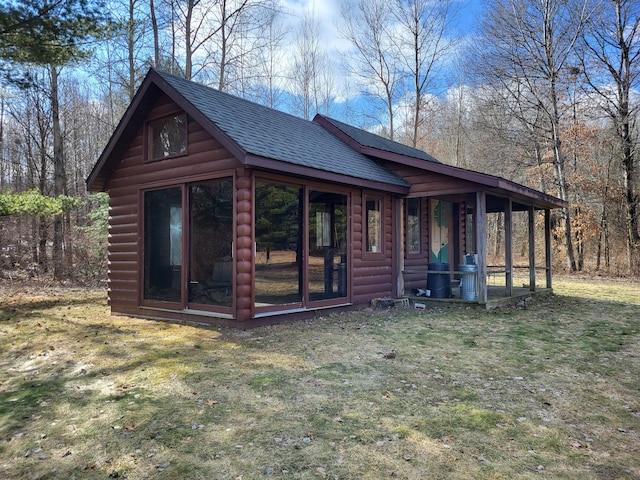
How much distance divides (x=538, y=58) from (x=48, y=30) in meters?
18.2

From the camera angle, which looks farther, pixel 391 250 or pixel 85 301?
pixel 85 301

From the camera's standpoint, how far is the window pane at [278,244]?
7.18 meters

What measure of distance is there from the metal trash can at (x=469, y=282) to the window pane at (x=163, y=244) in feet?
18.8

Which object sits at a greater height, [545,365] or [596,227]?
[596,227]

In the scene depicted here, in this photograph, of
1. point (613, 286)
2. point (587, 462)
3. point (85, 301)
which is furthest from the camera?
point (613, 286)

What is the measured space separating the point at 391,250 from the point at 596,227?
41.4ft

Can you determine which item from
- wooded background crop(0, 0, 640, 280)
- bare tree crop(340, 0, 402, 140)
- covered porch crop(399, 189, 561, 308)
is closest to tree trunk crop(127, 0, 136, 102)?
wooded background crop(0, 0, 640, 280)

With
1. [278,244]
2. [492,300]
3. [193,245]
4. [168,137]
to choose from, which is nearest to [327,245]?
[278,244]

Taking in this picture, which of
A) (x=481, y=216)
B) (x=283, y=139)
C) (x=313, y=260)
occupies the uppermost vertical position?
(x=283, y=139)

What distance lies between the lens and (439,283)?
32.4 feet

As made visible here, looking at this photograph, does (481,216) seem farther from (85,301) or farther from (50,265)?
(50,265)

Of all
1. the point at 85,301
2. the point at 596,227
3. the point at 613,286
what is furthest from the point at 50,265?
the point at 596,227

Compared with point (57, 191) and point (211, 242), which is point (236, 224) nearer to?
point (211, 242)

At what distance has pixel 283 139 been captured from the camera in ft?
26.6
